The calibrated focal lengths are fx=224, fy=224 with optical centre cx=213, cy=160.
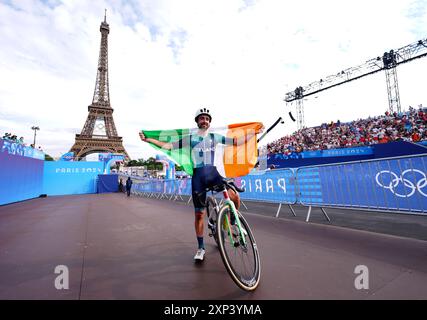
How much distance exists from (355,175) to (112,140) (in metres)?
57.8

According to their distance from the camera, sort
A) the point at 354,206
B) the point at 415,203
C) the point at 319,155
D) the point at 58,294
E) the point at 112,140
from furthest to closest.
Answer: the point at 112,140 < the point at 319,155 < the point at 354,206 < the point at 415,203 < the point at 58,294

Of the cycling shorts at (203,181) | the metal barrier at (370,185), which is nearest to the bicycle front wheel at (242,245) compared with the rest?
the cycling shorts at (203,181)

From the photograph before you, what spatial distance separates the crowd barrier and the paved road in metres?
0.72

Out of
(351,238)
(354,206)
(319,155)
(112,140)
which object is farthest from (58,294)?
(112,140)

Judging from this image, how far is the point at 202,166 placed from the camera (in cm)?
291

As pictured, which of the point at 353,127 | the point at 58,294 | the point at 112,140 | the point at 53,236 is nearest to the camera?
the point at 58,294

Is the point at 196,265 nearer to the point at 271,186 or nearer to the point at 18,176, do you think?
the point at 271,186

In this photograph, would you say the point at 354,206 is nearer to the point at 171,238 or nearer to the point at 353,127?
the point at 171,238

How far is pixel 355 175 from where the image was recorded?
488cm

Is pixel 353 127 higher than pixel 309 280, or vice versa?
pixel 353 127

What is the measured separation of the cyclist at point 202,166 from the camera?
280 centimetres

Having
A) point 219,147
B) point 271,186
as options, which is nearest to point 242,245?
point 219,147

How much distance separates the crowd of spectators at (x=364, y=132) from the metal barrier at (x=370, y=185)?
1680 centimetres

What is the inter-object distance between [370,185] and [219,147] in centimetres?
349
